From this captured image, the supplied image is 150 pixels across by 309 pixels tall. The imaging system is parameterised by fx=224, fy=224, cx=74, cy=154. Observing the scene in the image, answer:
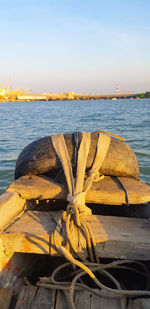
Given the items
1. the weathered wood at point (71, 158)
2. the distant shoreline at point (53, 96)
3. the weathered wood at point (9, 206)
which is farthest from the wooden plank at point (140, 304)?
the distant shoreline at point (53, 96)

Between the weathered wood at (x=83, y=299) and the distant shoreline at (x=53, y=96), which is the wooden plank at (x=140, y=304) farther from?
the distant shoreline at (x=53, y=96)

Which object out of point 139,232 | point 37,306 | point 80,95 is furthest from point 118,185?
point 80,95

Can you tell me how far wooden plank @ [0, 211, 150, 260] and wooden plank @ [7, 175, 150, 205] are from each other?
12.3 inches

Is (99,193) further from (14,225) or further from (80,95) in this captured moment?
(80,95)

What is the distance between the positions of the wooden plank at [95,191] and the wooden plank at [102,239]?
0.31m

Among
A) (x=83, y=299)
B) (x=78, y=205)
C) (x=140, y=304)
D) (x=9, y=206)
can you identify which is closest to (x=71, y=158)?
(x=78, y=205)

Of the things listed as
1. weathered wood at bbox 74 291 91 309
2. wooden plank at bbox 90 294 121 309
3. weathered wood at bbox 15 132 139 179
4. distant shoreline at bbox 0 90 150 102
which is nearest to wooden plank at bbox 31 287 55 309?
weathered wood at bbox 74 291 91 309

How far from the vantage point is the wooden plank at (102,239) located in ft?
5.47

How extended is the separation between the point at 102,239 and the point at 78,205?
1.10 ft

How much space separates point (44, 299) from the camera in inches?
59.5

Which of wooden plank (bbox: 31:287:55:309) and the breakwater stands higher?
the breakwater

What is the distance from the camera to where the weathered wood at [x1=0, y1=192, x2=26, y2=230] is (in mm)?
1885

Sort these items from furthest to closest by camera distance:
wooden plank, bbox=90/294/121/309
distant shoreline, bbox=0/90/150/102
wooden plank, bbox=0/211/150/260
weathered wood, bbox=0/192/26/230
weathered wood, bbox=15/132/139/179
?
distant shoreline, bbox=0/90/150/102
weathered wood, bbox=15/132/139/179
weathered wood, bbox=0/192/26/230
wooden plank, bbox=0/211/150/260
wooden plank, bbox=90/294/121/309

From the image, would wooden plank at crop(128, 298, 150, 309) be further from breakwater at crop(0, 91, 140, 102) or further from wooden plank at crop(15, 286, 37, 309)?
breakwater at crop(0, 91, 140, 102)
